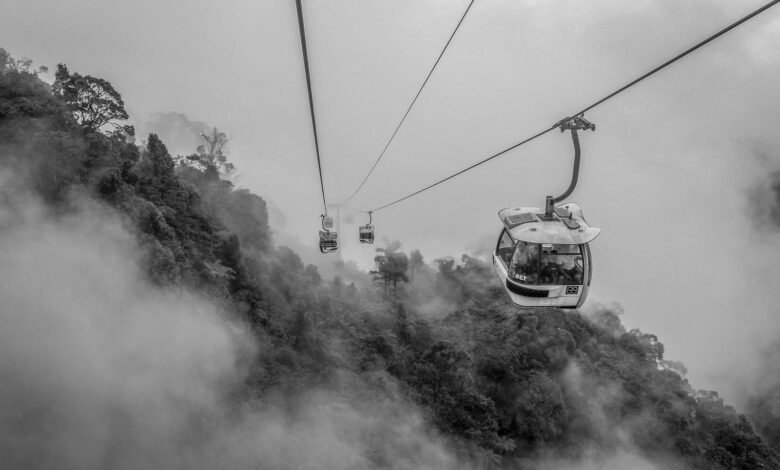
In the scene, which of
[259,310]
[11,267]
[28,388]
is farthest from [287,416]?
[11,267]

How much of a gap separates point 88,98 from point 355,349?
26710 millimetres

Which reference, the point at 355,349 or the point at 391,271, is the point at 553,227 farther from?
the point at 391,271

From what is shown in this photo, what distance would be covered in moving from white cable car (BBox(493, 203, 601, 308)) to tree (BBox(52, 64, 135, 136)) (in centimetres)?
2553

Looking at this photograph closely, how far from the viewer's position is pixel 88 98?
28.2 m

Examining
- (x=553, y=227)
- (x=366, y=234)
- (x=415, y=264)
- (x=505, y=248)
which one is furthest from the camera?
(x=415, y=264)

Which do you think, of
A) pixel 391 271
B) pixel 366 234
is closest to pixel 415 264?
pixel 391 271

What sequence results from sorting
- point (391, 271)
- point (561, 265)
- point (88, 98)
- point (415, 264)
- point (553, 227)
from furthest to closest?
point (415, 264), point (391, 271), point (88, 98), point (561, 265), point (553, 227)

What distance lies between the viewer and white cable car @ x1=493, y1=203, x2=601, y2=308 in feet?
41.2

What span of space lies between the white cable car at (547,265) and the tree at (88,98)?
83.8 feet

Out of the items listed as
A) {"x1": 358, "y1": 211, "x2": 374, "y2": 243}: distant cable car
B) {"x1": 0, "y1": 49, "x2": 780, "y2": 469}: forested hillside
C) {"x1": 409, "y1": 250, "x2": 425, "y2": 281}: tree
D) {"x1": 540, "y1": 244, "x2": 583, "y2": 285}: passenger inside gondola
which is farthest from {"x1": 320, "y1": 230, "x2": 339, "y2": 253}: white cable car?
{"x1": 409, "y1": 250, "x2": 425, "y2": 281}: tree

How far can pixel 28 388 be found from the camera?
21891mm

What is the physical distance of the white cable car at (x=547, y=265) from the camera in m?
12.6

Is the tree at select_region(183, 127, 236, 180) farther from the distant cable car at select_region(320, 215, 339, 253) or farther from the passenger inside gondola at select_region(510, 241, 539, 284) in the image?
the passenger inside gondola at select_region(510, 241, 539, 284)

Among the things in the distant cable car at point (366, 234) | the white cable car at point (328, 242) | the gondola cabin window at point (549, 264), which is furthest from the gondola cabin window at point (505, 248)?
the distant cable car at point (366, 234)
